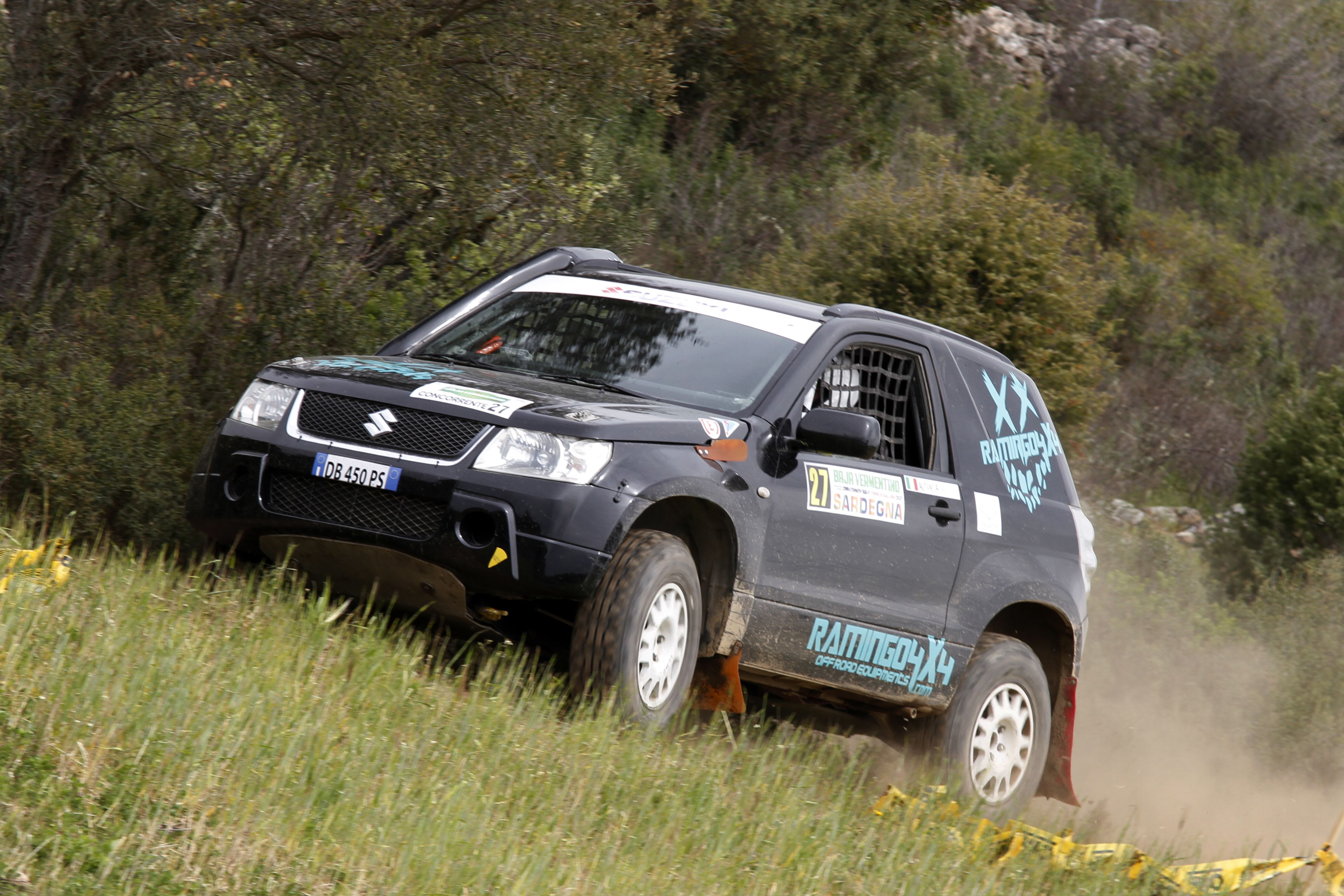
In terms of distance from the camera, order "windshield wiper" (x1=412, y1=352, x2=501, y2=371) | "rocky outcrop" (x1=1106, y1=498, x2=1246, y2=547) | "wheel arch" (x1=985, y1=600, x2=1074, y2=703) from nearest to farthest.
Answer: "windshield wiper" (x1=412, y1=352, x2=501, y2=371) → "wheel arch" (x1=985, y1=600, x2=1074, y2=703) → "rocky outcrop" (x1=1106, y1=498, x2=1246, y2=547)

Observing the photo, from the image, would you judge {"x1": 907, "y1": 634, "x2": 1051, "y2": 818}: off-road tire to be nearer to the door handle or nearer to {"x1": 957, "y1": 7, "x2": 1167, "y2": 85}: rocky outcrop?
the door handle

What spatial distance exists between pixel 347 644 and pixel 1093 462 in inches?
630

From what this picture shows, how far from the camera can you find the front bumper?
15.5ft

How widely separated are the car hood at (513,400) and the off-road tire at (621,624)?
39cm

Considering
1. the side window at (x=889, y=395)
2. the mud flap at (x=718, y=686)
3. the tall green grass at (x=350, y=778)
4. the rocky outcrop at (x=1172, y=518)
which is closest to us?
the tall green grass at (x=350, y=778)

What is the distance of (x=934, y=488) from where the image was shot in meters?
6.16

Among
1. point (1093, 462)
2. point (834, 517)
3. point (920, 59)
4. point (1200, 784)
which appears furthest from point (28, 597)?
point (920, 59)

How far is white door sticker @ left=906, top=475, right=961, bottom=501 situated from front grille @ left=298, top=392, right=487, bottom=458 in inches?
79.0

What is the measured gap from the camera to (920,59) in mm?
20641

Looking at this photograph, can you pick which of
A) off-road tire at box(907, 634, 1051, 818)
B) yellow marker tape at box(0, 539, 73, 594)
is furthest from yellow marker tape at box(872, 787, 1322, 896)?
yellow marker tape at box(0, 539, 73, 594)

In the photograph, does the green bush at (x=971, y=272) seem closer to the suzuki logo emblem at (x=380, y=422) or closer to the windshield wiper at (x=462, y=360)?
the windshield wiper at (x=462, y=360)

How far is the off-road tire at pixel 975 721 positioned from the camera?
6336 millimetres

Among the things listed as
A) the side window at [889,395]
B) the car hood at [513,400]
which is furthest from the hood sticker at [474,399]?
the side window at [889,395]

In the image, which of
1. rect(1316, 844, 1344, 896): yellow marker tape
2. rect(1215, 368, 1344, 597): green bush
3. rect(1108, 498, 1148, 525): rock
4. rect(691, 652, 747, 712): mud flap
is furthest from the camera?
rect(1108, 498, 1148, 525): rock
